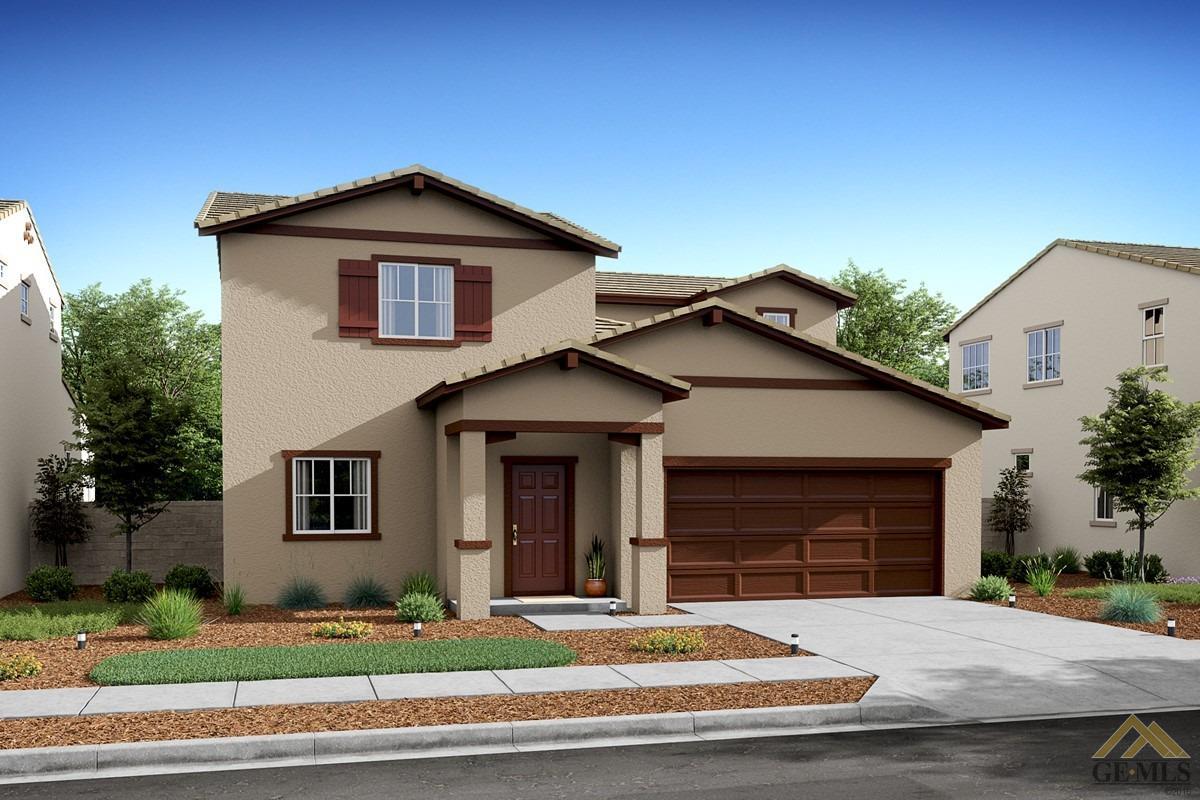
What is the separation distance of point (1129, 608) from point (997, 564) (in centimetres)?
756

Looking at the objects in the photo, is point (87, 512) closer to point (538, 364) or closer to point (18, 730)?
point (538, 364)

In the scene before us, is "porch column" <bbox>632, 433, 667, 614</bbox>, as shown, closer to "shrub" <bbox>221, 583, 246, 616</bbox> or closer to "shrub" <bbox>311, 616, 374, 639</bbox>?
"shrub" <bbox>311, 616, 374, 639</bbox>

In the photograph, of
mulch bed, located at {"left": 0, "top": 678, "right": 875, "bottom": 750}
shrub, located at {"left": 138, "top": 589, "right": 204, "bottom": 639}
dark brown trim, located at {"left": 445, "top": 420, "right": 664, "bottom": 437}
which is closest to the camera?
mulch bed, located at {"left": 0, "top": 678, "right": 875, "bottom": 750}

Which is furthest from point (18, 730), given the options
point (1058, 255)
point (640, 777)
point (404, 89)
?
point (1058, 255)

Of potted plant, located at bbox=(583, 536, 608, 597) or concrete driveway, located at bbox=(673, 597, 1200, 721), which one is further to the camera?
potted plant, located at bbox=(583, 536, 608, 597)

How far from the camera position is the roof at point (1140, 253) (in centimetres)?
2477

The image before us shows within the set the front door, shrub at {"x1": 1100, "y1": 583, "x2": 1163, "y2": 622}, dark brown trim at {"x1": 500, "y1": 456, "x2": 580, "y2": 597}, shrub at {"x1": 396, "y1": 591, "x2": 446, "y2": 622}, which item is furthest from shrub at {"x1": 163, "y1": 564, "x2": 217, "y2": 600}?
shrub at {"x1": 1100, "y1": 583, "x2": 1163, "y2": 622}

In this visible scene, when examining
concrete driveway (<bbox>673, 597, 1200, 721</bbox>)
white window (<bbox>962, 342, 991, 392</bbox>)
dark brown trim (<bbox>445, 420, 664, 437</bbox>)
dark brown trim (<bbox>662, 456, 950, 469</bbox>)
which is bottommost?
concrete driveway (<bbox>673, 597, 1200, 721</bbox>)

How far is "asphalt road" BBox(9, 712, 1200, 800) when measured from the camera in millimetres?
7945

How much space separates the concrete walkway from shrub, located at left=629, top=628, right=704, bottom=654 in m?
0.63

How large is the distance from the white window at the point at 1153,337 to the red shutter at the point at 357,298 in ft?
56.7

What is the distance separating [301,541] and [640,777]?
11605 millimetres

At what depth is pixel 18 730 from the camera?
30.8 feet

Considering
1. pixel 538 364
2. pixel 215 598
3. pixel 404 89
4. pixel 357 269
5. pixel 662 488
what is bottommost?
pixel 215 598
